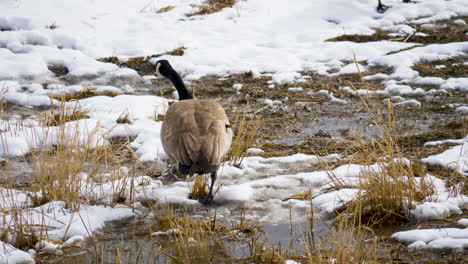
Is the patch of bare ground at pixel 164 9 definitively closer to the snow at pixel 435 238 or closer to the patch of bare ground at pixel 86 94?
the patch of bare ground at pixel 86 94

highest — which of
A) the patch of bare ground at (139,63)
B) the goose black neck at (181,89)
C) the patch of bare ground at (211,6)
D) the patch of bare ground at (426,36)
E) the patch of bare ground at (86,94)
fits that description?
the patch of bare ground at (211,6)

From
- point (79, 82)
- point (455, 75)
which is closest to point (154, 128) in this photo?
point (79, 82)

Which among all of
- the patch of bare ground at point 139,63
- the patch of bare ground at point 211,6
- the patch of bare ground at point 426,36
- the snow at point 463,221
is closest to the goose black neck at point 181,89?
the patch of bare ground at point 139,63

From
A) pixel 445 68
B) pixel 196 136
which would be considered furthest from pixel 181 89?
pixel 445 68

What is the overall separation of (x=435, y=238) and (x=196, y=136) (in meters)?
Result: 2.13

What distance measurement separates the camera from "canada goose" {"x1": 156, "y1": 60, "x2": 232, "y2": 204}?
4.67m

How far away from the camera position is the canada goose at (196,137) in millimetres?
4672

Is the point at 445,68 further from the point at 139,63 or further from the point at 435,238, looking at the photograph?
the point at 435,238

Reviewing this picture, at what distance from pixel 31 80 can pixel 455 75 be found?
7.18 meters

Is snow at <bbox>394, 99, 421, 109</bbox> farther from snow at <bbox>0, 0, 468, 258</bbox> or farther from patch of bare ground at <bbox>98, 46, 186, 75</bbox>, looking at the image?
patch of bare ground at <bbox>98, 46, 186, 75</bbox>

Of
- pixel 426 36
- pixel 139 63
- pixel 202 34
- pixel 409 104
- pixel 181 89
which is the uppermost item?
pixel 181 89

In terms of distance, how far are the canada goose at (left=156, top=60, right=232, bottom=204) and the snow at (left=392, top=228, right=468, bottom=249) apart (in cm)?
164

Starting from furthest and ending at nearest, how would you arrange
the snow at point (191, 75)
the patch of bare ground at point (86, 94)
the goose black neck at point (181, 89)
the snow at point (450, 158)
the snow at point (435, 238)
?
the patch of bare ground at point (86, 94) < the goose black neck at point (181, 89) < the snow at point (450, 158) < the snow at point (191, 75) < the snow at point (435, 238)

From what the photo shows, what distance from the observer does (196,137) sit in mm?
4840
